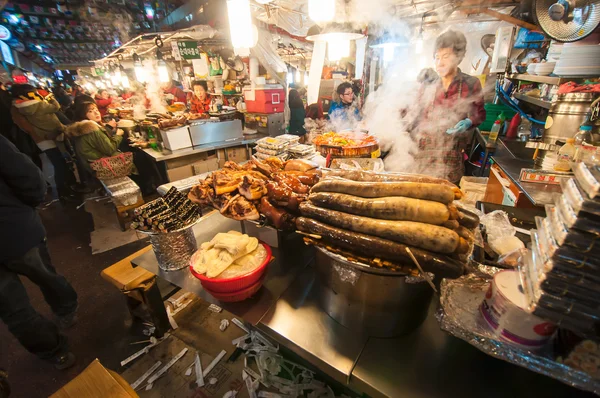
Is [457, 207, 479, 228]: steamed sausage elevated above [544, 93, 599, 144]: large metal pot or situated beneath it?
situated beneath

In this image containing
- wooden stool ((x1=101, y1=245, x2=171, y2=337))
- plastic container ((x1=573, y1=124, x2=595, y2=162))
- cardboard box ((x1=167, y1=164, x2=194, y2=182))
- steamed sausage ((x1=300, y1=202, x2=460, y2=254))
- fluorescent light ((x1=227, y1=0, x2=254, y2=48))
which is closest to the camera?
steamed sausage ((x1=300, y1=202, x2=460, y2=254))

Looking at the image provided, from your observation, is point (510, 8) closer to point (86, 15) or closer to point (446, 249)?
point (446, 249)

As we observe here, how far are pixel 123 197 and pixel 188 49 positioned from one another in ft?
19.0

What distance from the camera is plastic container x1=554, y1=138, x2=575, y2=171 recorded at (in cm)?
235

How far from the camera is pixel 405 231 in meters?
1.00

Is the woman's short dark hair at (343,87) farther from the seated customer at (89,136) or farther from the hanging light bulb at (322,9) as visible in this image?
the seated customer at (89,136)

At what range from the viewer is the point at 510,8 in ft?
Answer: 16.6

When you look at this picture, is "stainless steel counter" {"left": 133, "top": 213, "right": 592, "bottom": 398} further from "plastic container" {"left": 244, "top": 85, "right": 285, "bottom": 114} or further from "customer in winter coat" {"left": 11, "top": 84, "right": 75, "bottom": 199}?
"customer in winter coat" {"left": 11, "top": 84, "right": 75, "bottom": 199}

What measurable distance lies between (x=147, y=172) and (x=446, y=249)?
7942mm

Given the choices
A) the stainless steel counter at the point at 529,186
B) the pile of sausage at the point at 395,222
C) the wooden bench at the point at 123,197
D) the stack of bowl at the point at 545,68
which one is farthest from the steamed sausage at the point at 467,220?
the wooden bench at the point at 123,197

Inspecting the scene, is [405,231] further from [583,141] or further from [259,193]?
[583,141]

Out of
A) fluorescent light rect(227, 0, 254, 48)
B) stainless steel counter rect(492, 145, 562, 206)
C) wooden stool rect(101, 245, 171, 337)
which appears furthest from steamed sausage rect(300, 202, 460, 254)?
fluorescent light rect(227, 0, 254, 48)

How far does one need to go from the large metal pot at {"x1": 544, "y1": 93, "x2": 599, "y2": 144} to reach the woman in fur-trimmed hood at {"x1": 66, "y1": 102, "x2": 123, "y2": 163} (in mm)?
7393

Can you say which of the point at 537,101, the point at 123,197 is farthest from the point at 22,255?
the point at 537,101
